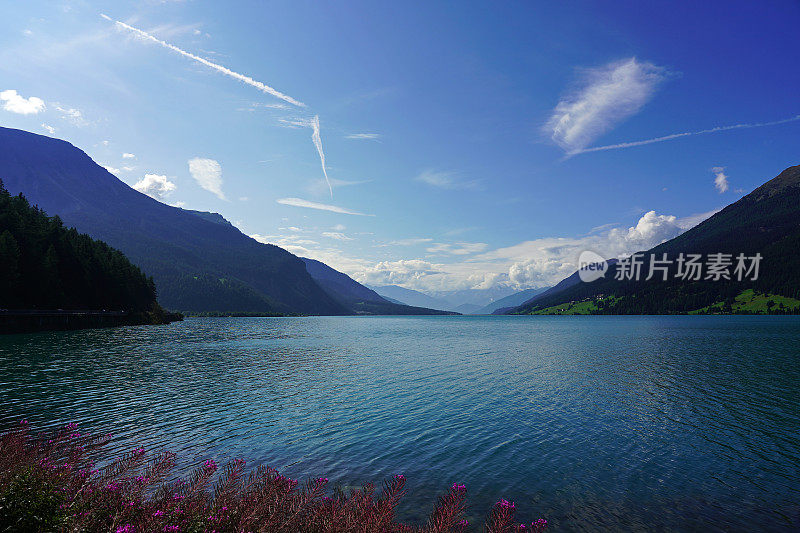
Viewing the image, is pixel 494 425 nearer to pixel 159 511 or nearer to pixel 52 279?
pixel 159 511

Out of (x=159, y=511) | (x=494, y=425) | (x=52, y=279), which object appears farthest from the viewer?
(x=52, y=279)

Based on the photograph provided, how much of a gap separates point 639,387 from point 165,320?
212 meters

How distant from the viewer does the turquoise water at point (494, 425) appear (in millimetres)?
20125

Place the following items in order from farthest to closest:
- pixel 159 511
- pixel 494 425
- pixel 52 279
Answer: pixel 52 279
pixel 494 425
pixel 159 511

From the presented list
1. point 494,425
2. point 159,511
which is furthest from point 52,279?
point 159,511

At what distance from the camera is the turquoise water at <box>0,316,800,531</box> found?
20.1 meters

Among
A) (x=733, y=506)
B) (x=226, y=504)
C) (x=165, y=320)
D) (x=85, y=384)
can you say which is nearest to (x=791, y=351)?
(x=733, y=506)

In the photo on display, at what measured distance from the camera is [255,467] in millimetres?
23141

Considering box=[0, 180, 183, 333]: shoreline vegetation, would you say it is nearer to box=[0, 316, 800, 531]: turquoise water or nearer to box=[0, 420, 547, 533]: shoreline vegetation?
box=[0, 316, 800, 531]: turquoise water

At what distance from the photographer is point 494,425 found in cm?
3238

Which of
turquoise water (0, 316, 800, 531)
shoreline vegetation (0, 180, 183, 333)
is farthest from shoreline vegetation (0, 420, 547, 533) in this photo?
shoreline vegetation (0, 180, 183, 333)

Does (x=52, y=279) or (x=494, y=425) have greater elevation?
(x=52, y=279)

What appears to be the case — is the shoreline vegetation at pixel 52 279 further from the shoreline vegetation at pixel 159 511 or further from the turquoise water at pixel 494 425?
the shoreline vegetation at pixel 159 511

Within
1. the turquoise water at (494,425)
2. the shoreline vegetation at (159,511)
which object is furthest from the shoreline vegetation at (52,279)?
the shoreline vegetation at (159,511)
